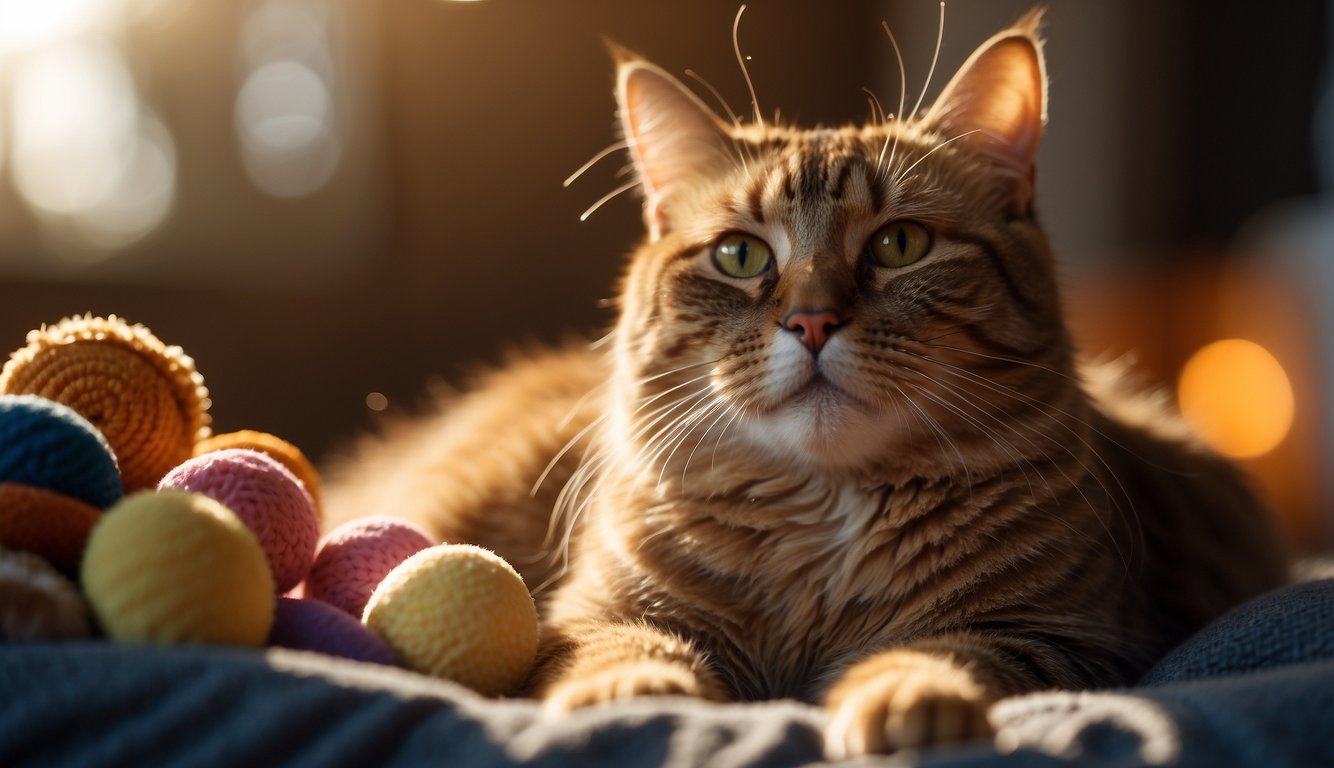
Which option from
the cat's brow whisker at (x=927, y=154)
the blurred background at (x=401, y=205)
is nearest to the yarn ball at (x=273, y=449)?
the cat's brow whisker at (x=927, y=154)

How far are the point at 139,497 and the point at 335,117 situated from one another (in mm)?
3202

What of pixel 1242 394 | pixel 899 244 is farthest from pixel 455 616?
pixel 1242 394

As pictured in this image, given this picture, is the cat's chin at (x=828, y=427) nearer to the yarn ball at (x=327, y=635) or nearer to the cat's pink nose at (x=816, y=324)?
the cat's pink nose at (x=816, y=324)

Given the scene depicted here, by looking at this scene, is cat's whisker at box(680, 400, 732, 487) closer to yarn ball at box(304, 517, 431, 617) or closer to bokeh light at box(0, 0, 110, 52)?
yarn ball at box(304, 517, 431, 617)

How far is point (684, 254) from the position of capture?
5.04 ft

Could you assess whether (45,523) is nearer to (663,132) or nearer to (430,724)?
(430,724)

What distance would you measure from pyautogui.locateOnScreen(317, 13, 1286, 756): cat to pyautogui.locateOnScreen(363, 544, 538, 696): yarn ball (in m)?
0.09

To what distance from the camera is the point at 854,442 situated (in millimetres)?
1300

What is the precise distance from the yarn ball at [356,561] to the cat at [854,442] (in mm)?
206

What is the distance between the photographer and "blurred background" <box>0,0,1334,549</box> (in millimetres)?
3576

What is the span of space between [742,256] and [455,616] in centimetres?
64

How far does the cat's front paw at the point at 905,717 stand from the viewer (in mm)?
868

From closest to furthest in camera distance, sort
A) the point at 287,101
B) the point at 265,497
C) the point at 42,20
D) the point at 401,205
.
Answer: the point at 265,497 < the point at 42,20 < the point at 287,101 < the point at 401,205

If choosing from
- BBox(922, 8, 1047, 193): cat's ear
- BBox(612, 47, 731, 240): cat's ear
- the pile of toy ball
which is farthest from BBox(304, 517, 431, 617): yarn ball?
BBox(922, 8, 1047, 193): cat's ear
